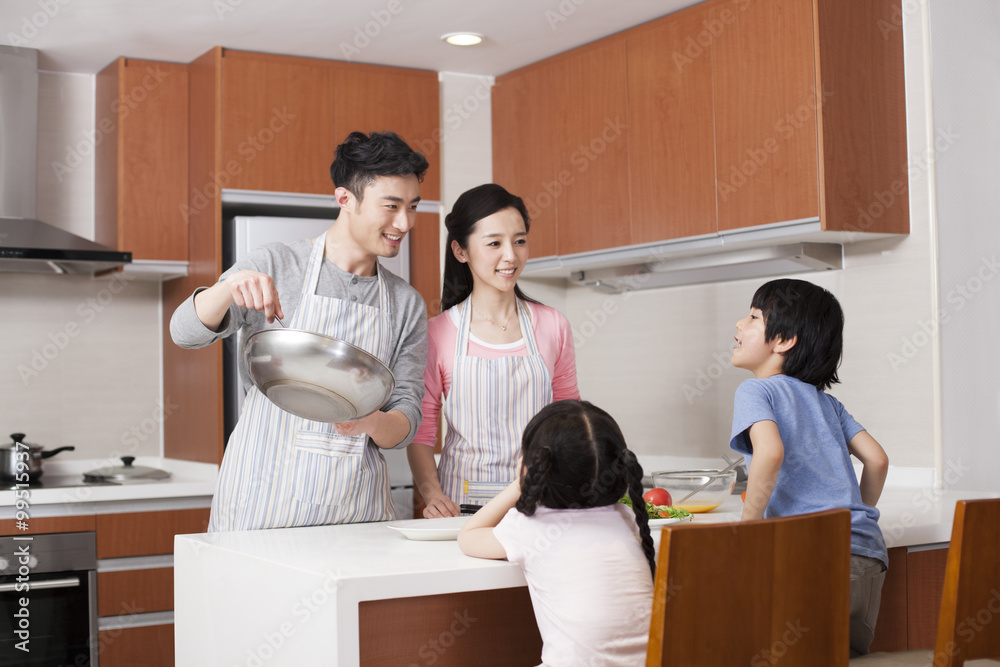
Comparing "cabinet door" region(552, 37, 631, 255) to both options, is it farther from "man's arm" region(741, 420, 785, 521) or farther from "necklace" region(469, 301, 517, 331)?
"man's arm" region(741, 420, 785, 521)

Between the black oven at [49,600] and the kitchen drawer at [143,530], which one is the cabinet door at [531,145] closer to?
the kitchen drawer at [143,530]

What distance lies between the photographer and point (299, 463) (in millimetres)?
1728

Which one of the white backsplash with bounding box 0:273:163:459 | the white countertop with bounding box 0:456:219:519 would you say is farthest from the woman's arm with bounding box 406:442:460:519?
the white backsplash with bounding box 0:273:163:459

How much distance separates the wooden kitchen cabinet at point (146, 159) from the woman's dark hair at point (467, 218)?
4.09ft

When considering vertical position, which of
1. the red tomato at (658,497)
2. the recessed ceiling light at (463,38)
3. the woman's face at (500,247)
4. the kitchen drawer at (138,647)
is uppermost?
the recessed ceiling light at (463,38)

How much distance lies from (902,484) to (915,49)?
1.02 m

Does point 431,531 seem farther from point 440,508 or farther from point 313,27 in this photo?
point 313,27

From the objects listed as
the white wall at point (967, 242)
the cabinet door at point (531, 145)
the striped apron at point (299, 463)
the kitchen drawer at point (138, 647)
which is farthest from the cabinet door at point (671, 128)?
the kitchen drawer at point (138, 647)

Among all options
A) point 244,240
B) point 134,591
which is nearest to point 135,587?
point 134,591

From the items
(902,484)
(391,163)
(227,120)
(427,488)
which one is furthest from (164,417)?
(902,484)

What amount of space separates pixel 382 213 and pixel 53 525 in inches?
56.5

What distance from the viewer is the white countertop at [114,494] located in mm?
2555

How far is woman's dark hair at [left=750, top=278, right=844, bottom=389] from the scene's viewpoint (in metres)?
1.57

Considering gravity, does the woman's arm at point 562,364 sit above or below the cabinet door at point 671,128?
below
